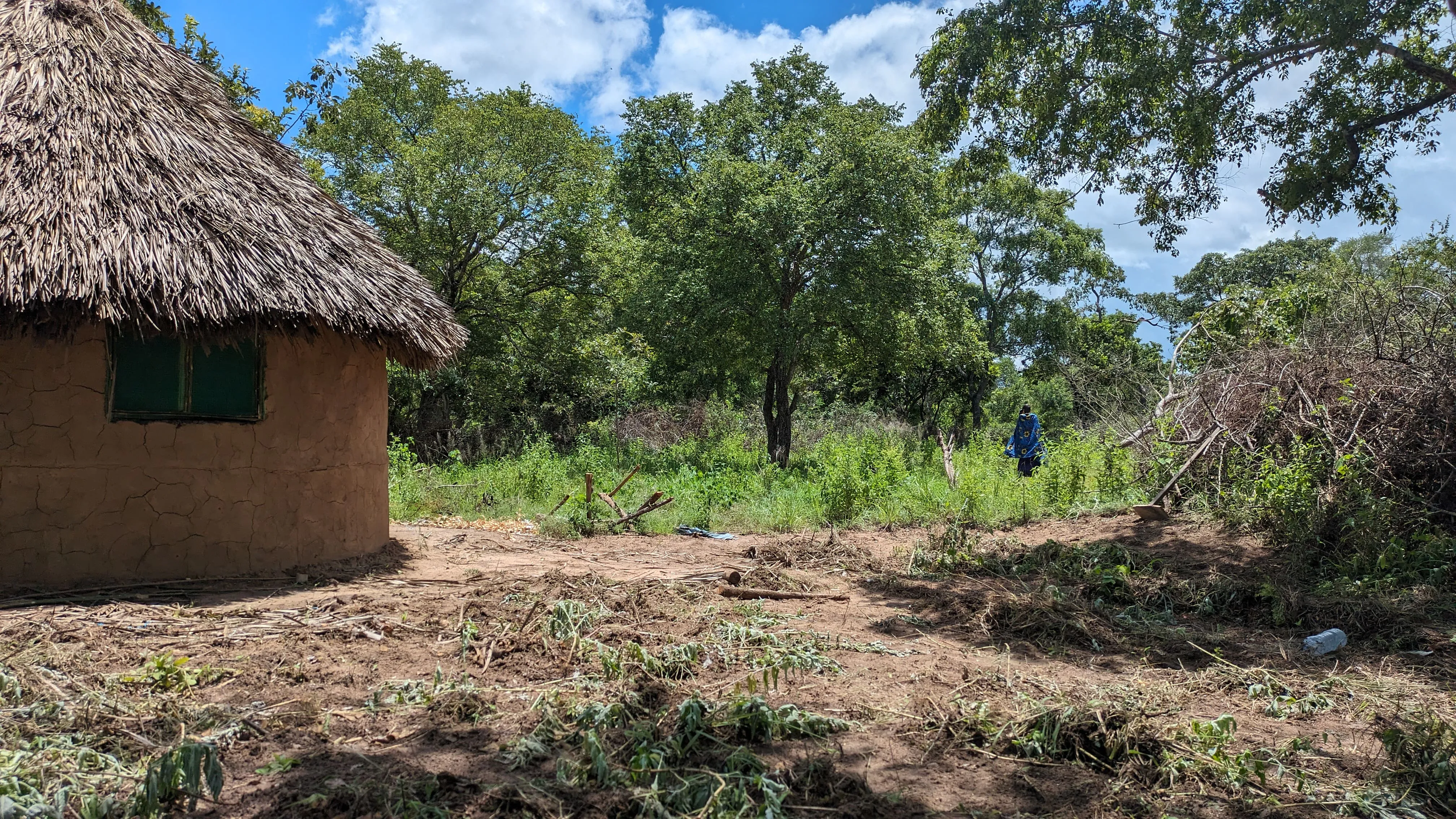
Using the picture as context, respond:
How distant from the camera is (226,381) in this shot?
6.11 meters

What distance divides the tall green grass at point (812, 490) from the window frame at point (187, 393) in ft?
12.3

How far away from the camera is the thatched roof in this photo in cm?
529

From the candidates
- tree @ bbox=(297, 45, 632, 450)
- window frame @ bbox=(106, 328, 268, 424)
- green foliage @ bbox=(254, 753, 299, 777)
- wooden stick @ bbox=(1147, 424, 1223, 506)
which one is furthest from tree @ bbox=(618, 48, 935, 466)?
green foliage @ bbox=(254, 753, 299, 777)

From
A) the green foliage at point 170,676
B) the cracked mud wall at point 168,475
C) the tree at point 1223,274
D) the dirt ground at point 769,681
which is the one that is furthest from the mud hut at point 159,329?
the tree at point 1223,274

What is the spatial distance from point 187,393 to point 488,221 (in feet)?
31.5

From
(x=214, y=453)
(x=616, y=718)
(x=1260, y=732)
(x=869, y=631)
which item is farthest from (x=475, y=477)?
(x=1260, y=732)

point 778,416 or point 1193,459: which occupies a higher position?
point 778,416

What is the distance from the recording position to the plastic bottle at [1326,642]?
5.05 m

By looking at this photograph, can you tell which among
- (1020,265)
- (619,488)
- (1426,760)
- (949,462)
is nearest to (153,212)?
(619,488)

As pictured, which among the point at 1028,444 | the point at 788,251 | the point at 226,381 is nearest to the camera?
the point at 226,381

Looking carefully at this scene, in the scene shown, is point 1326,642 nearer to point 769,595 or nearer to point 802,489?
point 769,595

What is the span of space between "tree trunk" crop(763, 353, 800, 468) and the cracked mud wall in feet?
30.2

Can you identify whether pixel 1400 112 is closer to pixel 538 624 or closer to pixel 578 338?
pixel 538 624

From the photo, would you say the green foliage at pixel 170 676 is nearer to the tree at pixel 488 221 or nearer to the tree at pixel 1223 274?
the tree at pixel 488 221
